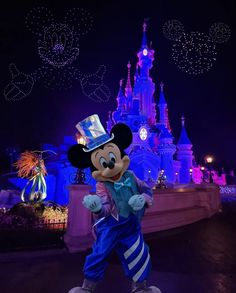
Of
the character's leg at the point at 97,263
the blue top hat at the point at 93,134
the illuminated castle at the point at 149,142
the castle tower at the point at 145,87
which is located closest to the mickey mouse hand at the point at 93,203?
the character's leg at the point at 97,263

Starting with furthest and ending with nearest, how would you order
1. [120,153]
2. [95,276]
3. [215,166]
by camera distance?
[215,166], [120,153], [95,276]

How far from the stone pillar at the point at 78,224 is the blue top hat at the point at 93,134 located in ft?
8.86

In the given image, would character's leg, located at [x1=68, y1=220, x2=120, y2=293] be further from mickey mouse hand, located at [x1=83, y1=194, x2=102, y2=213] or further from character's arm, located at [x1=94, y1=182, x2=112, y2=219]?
mickey mouse hand, located at [x1=83, y1=194, x2=102, y2=213]

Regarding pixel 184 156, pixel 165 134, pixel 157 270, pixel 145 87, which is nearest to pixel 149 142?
pixel 165 134

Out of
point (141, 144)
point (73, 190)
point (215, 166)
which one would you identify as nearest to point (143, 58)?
point (141, 144)

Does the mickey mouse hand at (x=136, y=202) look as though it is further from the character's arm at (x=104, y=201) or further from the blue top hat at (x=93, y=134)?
the blue top hat at (x=93, y=134)

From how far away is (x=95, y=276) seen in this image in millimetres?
3252

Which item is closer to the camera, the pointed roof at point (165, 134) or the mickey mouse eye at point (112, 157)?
the mickey mouse eye at point (112, 157)

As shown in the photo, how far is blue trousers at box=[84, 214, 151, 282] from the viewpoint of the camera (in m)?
3.28

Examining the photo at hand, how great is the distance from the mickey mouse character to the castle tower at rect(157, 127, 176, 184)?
29065 mm

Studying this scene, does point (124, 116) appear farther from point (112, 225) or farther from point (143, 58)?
point (112, 225)

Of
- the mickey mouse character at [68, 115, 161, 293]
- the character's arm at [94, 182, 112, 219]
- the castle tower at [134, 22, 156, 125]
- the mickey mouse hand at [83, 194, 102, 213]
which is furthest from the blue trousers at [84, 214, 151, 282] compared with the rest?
the castle tower at [134, 22, 156, 125]

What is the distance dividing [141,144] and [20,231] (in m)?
26.0

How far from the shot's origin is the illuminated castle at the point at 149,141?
31234 millimetres
